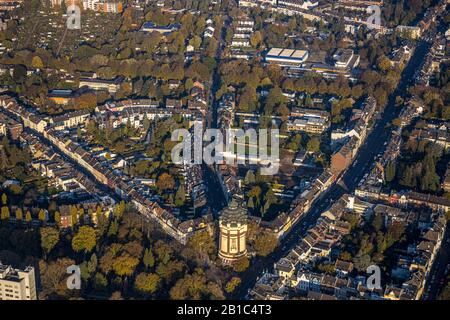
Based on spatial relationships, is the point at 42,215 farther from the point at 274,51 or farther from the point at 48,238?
the point at 274,51

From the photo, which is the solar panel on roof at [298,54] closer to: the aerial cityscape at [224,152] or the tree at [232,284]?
the aerial cityscape at [224,152]

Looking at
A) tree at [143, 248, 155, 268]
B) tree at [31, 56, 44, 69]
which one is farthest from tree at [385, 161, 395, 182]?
tree at [31, 56, 44, 69]

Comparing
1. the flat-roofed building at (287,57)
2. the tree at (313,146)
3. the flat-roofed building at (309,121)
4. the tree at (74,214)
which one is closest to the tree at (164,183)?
the tree at (74,214)

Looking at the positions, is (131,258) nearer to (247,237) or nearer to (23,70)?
(247,237)

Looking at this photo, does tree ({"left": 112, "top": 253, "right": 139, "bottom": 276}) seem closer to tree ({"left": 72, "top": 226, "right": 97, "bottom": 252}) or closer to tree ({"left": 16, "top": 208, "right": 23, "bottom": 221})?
tree ({"left": 72, "top": 226, "right": 97, "bottom": 252})

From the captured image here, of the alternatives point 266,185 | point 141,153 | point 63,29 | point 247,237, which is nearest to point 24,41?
point 63,29

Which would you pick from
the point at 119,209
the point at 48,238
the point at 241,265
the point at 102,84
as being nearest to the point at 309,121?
the point at 102,84
